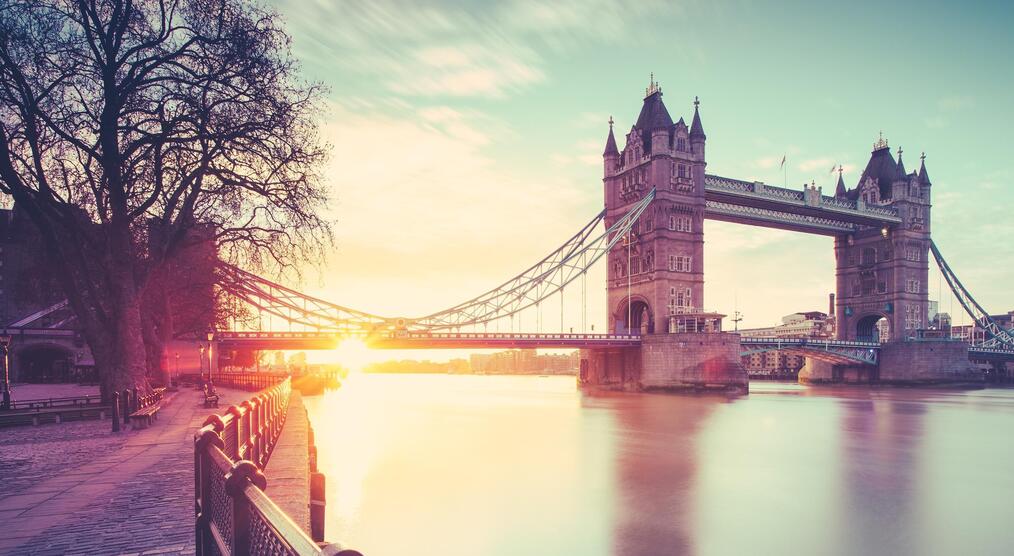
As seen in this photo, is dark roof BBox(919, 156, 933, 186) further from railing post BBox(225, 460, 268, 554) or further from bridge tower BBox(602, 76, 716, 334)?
railing post BBox(225, 460, 268, 554)

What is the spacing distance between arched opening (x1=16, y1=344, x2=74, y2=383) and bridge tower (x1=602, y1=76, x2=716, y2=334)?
45458mm

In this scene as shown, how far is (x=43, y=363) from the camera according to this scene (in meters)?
51.7

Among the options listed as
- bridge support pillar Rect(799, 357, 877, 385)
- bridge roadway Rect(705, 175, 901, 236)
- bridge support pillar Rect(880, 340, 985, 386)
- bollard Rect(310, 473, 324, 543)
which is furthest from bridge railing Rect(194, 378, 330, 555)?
bridge support pillar Rect(799, 357, 877, 385)

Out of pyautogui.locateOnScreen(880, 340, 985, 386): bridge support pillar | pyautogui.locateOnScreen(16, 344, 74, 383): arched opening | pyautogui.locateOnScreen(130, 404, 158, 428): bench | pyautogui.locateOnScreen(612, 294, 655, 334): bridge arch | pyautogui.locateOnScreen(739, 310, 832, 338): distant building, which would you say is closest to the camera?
pyautogui.locateOnScreen(130, 404, 158, 428): bench

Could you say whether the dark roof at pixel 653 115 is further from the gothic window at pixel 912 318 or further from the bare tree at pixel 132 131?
the bare tree at pixel 132 131

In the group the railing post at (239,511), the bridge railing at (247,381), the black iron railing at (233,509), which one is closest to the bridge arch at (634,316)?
the bridge railing at (247,381)

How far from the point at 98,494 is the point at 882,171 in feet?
289

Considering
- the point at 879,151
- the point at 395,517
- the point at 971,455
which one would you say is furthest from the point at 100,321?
the point at 879,151

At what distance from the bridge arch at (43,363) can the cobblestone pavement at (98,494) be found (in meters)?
43.3

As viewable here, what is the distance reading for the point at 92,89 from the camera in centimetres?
1547

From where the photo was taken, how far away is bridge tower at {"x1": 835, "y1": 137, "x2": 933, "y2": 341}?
71.3 metres

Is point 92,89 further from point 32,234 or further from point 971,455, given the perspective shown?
point 971,455

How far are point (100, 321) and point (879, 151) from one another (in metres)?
86.4

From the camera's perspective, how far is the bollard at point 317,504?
7.29 meters
